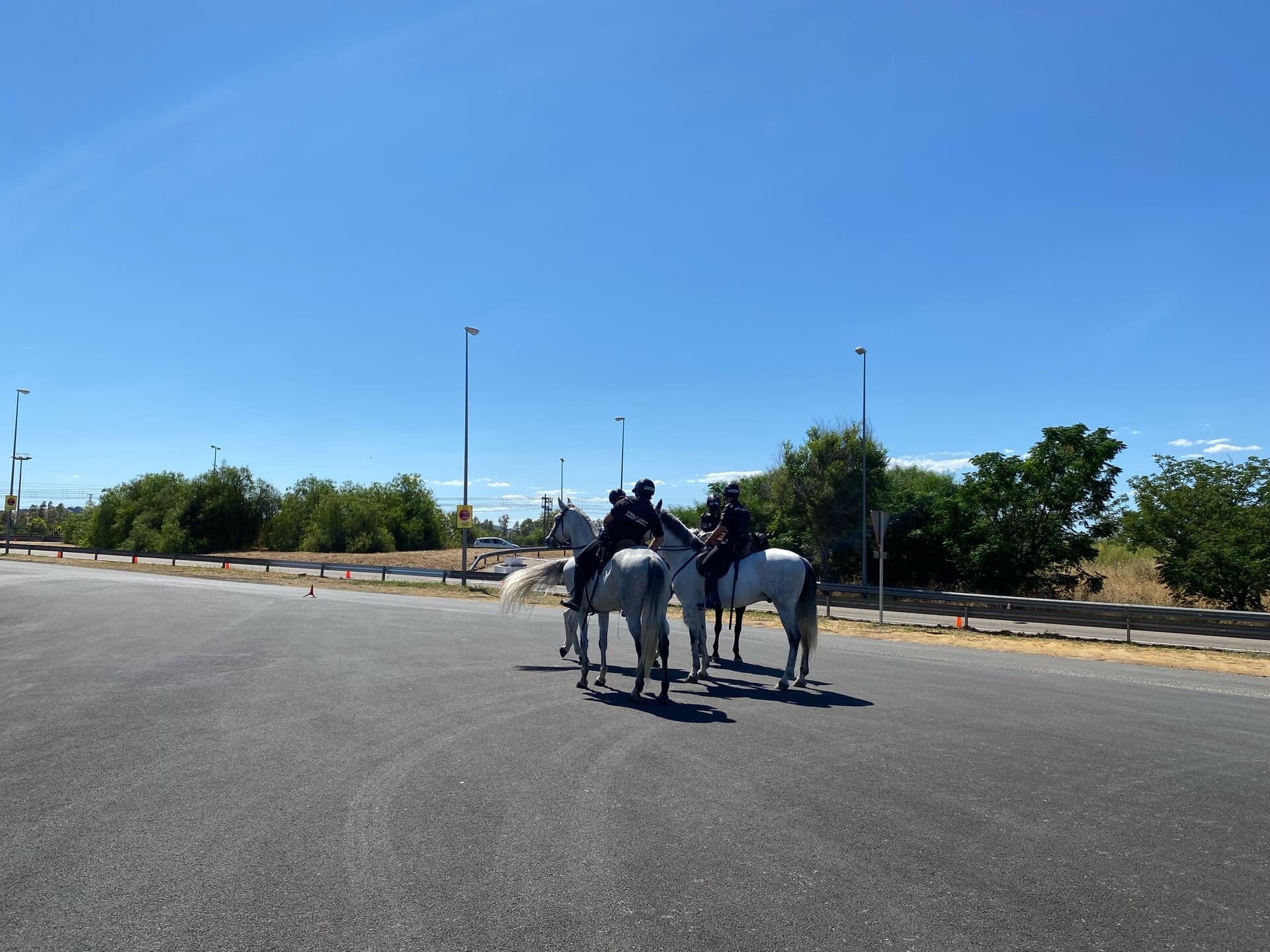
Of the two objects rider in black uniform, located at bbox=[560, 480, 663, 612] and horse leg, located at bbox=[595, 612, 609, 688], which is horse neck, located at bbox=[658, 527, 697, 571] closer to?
rider in black uniform, located at bbox=[560, 480, 663, 612]

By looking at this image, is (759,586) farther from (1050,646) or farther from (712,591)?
(1050,646)

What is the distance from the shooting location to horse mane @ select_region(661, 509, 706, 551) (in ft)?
41.1

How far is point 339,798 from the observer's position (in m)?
5.71

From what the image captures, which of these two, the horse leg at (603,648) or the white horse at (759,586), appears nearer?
the horse leg at (603,648)

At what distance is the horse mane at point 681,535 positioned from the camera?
12523 mm

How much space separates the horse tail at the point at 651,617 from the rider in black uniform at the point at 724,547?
263 centimetres

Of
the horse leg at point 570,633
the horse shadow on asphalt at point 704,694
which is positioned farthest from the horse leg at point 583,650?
the horse leg at point 570,633

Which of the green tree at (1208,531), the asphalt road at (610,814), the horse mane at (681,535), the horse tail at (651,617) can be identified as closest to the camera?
the asphalt road at (610,814)

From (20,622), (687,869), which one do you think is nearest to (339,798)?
(687,869)

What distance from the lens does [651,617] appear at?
963cm

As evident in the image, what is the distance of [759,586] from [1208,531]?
2272cm

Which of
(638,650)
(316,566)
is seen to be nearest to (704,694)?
(638,650)

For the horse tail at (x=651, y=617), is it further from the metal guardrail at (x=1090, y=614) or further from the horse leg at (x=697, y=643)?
the metal guardrail at (x=1090, y=614)

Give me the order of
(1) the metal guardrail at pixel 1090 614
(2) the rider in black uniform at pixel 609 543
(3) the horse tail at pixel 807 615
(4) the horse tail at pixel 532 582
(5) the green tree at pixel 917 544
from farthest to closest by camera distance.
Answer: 1. (5) the green tree at pixel 917 544
2. (1) the metal guardrail at pixel 1090 614
3. (4) the horse tail at pixel 532 582
4. (3) the horse tail at pixel 807 615
5. (2) the rider in black uniform at pixel 609 543
